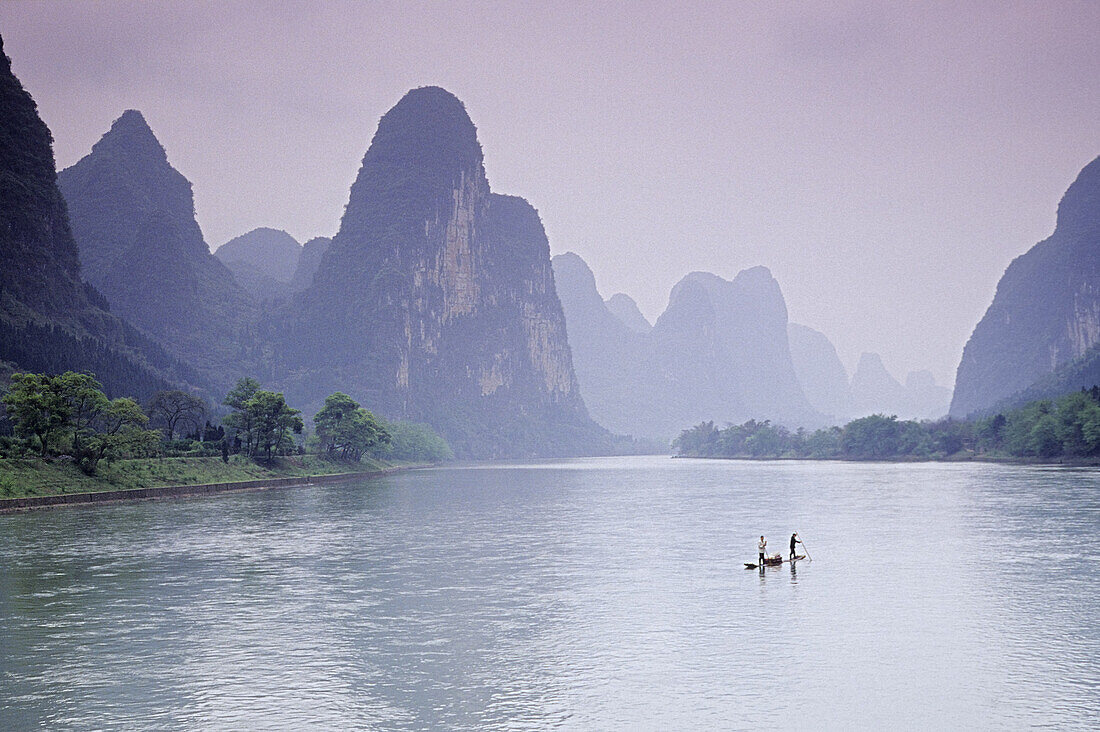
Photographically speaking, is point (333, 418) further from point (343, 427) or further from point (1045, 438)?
point (1045, 438)

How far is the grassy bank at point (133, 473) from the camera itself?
7581cm

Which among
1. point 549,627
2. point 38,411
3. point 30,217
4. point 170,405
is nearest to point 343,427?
point 170,405

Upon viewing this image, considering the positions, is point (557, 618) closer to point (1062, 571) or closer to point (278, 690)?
point (278, 690)

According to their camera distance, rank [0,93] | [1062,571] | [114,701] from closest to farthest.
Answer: [114,701] → [1062,571] → [0,93]

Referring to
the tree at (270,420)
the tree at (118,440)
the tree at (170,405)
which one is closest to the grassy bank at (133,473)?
the tree at (118,440)

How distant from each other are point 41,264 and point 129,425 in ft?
350

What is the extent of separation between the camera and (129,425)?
9300 centimetres

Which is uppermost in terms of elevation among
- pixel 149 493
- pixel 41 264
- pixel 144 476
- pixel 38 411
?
pixel 41 264

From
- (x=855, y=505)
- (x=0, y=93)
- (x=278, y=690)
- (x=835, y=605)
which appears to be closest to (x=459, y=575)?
(x=835, y=605)

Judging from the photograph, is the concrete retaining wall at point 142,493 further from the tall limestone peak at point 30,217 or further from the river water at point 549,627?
the tall limestone peak at point 30,217

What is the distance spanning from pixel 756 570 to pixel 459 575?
12.8m

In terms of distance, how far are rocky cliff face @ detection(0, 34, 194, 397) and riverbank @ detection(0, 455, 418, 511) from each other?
50.6m

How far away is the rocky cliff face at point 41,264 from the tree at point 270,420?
45.8 meters

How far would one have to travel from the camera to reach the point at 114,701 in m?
21.5
